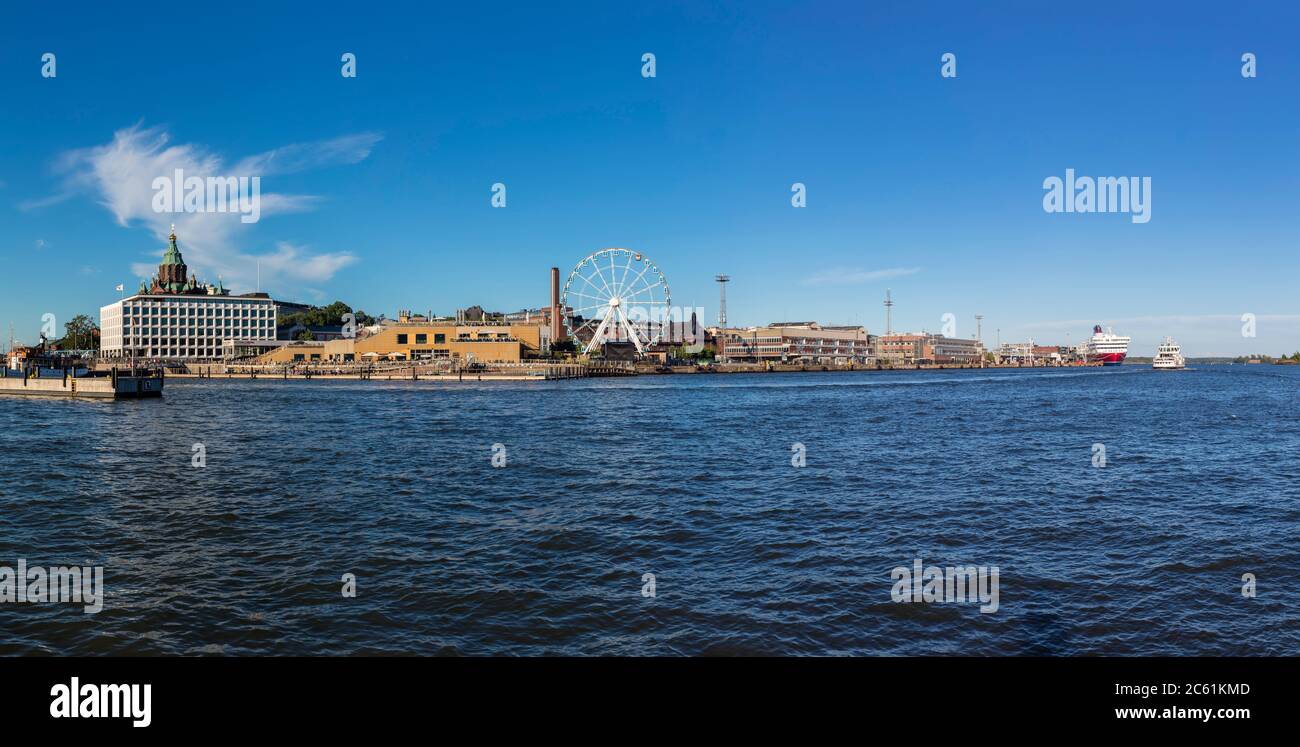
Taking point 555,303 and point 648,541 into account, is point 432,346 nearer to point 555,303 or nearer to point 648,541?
point 555,303

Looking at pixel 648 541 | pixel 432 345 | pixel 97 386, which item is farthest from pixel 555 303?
pixel 648 541

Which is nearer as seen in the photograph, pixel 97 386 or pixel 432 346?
pixel 97 386

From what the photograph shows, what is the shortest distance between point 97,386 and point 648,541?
258 ft

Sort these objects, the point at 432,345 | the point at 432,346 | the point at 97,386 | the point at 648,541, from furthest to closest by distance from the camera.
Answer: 1. the point at 432,345
2. the point at 432,346
3. the point at 97,386
4. the point at 648,541

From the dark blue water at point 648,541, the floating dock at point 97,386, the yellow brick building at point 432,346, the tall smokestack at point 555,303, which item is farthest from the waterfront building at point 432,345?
the dark blue water at point 648,541

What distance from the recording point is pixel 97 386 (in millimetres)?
75750

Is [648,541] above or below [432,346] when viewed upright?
below

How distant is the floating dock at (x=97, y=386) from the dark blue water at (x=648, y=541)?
4062 centimetres

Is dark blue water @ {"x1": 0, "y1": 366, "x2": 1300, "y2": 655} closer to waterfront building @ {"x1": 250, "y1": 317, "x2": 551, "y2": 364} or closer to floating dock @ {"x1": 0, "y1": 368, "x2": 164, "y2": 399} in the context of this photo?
floating dock @ {"x1": 0, "y1": 368, "x2": 164, "y2": 399}

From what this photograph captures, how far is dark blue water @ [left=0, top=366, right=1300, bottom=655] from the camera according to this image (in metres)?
12.5

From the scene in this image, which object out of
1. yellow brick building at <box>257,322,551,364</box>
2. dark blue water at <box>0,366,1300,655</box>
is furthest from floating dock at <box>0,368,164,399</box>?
yellow brick building at <box>257,322,551,364</box>
